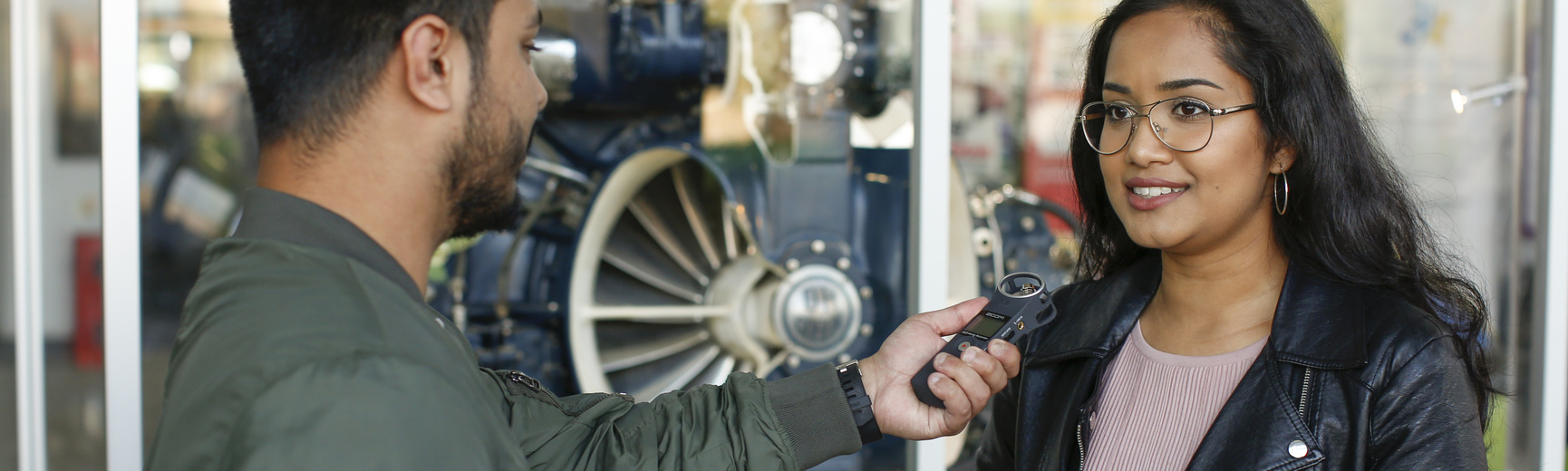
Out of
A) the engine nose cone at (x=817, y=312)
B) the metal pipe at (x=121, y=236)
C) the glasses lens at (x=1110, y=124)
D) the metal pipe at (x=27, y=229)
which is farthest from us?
the engine nose cone at (x=817, y=312)

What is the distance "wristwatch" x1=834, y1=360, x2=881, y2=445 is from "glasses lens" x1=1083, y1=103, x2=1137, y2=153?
1.73 feet

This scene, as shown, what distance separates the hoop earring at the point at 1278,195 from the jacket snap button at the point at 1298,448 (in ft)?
1.24

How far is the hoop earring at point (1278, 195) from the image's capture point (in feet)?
4.98

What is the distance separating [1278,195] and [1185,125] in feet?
0.67

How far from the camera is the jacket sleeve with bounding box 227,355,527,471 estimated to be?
2.67 ft

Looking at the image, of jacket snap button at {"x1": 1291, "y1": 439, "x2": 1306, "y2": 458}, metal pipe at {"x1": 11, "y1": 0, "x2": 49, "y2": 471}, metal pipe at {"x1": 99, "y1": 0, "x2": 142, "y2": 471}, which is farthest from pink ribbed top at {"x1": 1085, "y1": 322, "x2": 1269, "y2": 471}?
metal pipe at {"x1": 11, "y1": 0, "x2": 49, "y2": 471}

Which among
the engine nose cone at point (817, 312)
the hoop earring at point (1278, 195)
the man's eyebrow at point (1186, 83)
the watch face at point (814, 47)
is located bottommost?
the engine nose cone at point (817, 312)

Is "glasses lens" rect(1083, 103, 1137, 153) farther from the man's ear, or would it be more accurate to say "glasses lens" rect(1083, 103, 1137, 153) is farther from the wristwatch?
the man's ear

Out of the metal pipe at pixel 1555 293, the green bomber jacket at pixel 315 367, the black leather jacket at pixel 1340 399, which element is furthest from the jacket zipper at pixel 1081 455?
the metal pipe at pixel 1555 293

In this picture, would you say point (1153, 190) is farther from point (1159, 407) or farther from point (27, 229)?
point (27, 229)

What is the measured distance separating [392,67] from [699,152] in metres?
2.08

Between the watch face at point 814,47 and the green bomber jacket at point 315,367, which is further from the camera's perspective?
the watch face at point 814,47

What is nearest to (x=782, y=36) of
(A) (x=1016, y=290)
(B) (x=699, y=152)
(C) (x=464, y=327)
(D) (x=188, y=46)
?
(B) (x=699, y=152)

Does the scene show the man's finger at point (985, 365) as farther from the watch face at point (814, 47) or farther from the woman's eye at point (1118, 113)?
the watch face at point (814, 47)
